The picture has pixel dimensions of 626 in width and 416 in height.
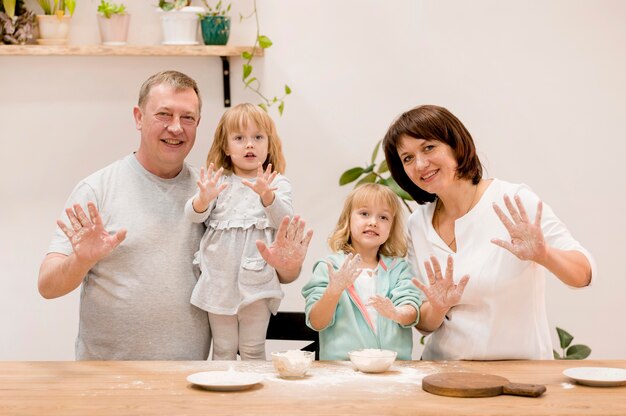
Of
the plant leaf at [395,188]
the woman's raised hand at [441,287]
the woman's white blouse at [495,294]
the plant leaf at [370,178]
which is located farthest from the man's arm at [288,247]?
the plant leaf at [370,178]

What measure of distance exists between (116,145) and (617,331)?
238 centimetres

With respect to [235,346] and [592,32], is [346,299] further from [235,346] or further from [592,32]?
[592,32]

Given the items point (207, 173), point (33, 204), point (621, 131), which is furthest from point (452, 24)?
point (33, 204)

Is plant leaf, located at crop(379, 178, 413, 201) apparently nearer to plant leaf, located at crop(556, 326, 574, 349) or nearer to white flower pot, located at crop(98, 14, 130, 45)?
plant leaf, located at crop(556, 326, 574, 349)

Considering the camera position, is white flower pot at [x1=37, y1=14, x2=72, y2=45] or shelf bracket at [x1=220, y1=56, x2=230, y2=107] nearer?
white flower pot at [x1=37, y1=14, x2=72, y2=45]

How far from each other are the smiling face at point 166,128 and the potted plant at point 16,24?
3.30ft

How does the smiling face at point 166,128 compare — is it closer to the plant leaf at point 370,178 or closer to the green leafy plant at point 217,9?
the green leafy plant at point 217,9

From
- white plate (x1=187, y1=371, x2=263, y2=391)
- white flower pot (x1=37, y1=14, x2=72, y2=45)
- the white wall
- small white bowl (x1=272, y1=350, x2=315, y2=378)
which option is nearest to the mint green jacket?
small white bowl (x1=272, y1=350, x2=315, y2=378)

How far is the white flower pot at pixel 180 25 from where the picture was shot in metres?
3.75

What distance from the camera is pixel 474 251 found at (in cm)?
274

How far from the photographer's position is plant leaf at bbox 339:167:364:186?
391 centimetres

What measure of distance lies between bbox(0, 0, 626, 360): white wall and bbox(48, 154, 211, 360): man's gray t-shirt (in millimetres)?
980

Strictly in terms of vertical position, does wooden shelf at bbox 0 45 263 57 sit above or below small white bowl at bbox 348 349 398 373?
above

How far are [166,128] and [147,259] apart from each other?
1.42ft
